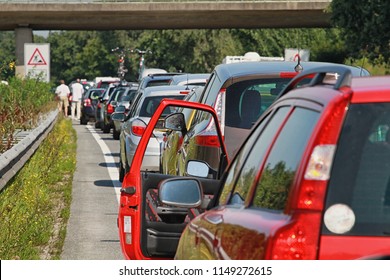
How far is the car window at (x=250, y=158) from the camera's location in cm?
539

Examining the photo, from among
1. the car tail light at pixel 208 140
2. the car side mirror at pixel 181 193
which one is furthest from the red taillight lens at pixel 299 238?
the car tail light at pixel 208 140

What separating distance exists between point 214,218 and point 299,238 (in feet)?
A: 4.05

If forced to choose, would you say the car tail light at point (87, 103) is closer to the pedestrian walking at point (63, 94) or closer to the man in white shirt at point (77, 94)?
the man in white shirt at point (77, 94)

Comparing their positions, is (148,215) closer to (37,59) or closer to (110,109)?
(110,109)

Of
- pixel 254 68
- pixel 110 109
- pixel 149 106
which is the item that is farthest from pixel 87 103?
pixel 254 68

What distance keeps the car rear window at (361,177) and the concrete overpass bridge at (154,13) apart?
68.4 meters

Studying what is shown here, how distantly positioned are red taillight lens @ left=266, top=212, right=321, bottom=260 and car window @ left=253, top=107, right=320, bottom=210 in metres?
0.22

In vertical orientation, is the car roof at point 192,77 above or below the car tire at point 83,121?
above

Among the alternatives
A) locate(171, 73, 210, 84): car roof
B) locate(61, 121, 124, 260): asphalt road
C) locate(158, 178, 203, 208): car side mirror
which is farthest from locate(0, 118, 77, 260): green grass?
locate(158, 178, 203, 208): car side mirror

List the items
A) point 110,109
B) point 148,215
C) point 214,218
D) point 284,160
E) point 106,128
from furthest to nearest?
point 106,128
point 110,109
point 148,215
point 214,218
point 284,160

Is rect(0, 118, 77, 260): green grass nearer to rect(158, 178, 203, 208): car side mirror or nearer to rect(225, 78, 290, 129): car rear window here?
rect(225, 78, 290, 129): car rear window

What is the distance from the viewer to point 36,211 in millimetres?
14781

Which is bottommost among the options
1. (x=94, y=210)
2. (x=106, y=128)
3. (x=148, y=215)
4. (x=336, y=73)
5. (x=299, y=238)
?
(x=106, y=128)
